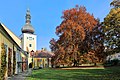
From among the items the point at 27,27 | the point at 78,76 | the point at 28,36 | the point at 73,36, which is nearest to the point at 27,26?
the point at 27,27

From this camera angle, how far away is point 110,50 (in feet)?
146

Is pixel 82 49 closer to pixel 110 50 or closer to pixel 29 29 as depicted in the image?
pixel 110 50

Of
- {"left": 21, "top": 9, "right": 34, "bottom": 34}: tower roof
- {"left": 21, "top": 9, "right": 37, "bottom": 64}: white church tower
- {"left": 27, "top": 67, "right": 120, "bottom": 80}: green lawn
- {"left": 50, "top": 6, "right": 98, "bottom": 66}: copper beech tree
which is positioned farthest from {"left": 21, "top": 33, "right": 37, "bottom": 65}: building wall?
{"left": 27, "top": 67, "right": 120, "bottom": 80}: green lawn

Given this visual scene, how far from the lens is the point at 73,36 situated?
47969 millimetres

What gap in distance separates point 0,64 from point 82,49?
1334 inches

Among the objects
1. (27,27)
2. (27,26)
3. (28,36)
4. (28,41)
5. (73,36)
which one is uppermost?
(27,26)

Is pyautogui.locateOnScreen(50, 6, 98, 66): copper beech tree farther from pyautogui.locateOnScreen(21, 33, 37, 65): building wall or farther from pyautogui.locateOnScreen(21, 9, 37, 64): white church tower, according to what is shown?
pyautogui.locateOnScreen(21, 9, 37, 64): white church tower

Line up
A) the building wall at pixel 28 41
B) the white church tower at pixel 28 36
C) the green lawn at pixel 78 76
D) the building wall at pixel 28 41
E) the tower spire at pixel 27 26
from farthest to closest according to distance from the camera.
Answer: the tower spire at pixel 27 26
the white church tower at pixel 28 36
the building wall at pixel 28 41
the building wall at pixel 28 41
the green lawn at pixel 78 76

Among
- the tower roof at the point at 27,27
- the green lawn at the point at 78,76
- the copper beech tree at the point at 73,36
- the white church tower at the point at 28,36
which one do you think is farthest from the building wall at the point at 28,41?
the green lawn at the point at 78,76

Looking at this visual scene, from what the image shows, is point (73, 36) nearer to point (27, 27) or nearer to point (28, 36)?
point (28, 36)

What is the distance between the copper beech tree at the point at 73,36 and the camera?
4704 centimetres

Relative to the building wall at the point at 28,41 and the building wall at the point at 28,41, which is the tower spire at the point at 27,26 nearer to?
the building wall at the point at 28,41

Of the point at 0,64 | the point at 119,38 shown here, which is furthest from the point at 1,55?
the point at 119,38

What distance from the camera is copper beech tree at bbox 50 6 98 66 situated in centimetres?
4704
